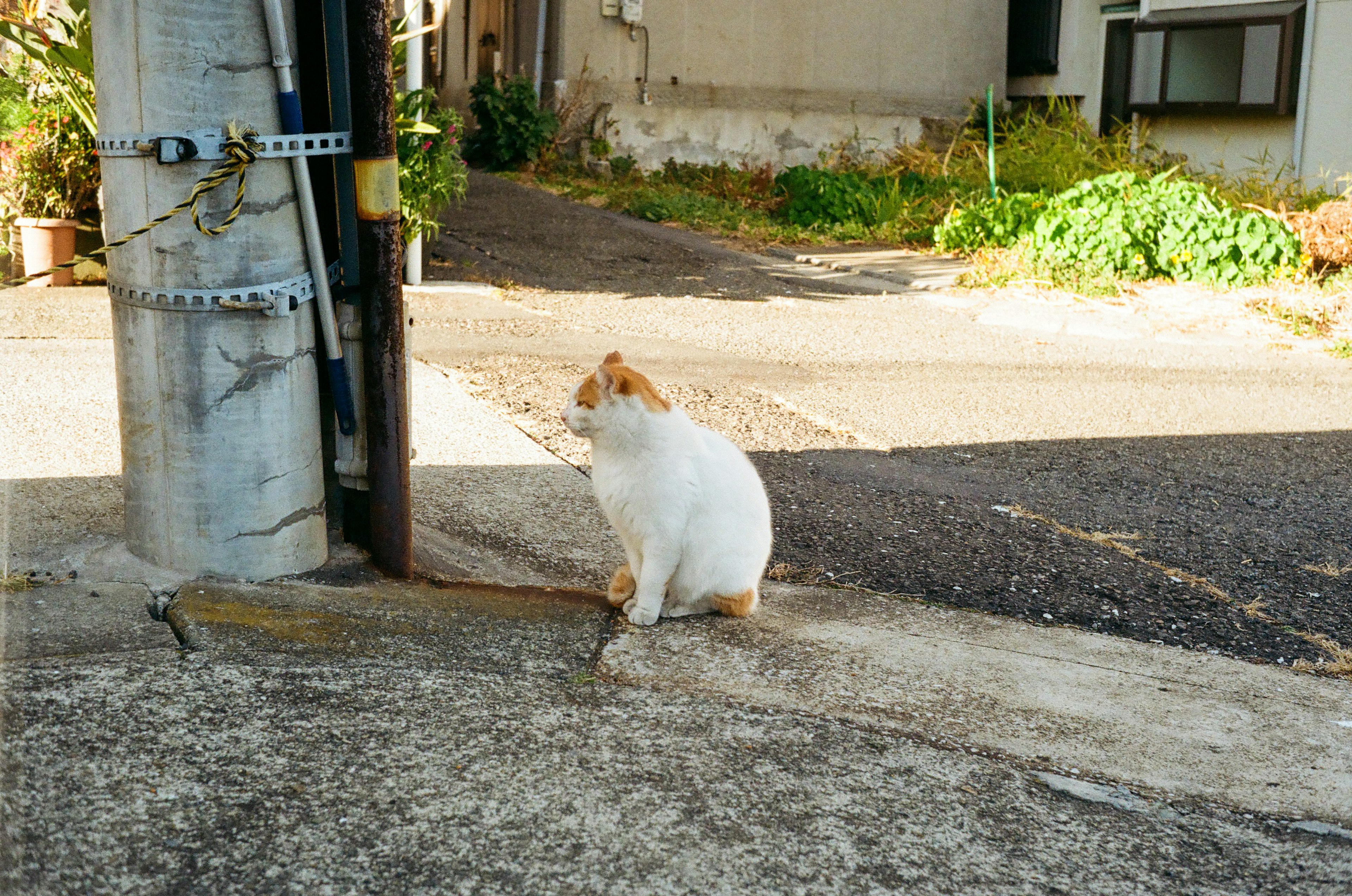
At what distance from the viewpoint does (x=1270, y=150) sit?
13.6 metres

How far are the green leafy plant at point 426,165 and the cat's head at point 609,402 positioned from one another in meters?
4.08

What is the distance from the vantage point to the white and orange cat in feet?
9.78

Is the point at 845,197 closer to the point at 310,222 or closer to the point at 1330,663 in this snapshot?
the point at 1330,663

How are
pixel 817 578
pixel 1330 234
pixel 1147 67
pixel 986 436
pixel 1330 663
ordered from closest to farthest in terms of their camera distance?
pixel 1330 663
pixel 817 578
pixel 986 436
pixel 1330 234
pixel 1147 67

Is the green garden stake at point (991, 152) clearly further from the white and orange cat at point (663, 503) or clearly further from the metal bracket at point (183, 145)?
the metal bracket at point (183, 145)

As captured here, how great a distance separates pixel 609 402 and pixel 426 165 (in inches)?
200

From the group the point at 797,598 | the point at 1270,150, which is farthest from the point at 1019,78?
the point at 797,598

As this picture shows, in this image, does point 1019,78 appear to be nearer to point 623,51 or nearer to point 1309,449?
point 623,51

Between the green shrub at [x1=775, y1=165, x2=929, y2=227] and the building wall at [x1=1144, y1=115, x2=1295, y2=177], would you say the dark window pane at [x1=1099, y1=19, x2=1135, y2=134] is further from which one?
the green shrub at [x1=775, y1=165, x2=929, y2=227]

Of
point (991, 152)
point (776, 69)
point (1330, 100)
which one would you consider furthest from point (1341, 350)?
point (776, 69)

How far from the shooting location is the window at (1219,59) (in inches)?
517

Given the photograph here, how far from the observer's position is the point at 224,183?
8.61ft

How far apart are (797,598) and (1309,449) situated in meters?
3.60

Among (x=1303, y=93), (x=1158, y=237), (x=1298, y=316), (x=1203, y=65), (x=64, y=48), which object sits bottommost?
(x=1298, y=316)
